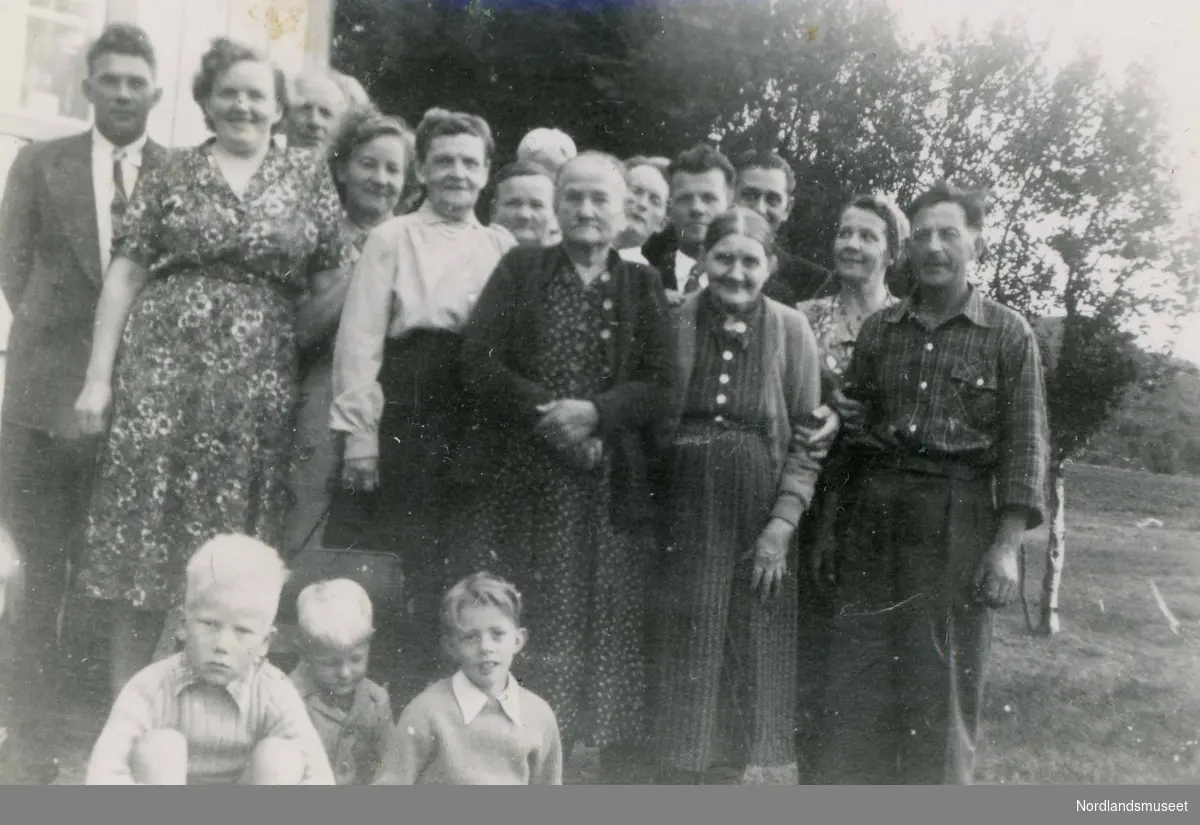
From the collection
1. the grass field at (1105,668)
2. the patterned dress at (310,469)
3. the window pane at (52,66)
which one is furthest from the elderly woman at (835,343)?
the window pane at (52,66)

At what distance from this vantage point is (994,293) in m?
4.30

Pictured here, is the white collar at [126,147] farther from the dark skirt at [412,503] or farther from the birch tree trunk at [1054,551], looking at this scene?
the birch tree trunk at [1054,551]

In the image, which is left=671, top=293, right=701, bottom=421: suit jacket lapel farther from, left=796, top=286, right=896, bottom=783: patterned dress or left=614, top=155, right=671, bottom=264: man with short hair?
left=796, top=286, right=896, bottom=783: patterned dress

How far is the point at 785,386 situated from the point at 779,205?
62 cm

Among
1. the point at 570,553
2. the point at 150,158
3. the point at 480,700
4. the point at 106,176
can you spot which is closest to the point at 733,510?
the point at 570,553

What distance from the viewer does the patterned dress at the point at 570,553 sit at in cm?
408

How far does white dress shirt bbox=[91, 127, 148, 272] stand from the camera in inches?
164

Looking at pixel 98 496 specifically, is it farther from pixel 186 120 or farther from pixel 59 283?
pixel 186 120

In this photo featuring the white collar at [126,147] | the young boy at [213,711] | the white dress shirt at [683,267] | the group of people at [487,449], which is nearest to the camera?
the young boy at [213,711]

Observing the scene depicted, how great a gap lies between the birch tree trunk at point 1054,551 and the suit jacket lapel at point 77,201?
3.24m

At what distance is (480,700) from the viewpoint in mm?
4062

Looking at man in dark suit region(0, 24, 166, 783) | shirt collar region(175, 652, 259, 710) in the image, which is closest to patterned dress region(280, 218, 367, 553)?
shirt collar region(175, 652, 259, 710)

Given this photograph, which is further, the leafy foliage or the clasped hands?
the leafy foliage

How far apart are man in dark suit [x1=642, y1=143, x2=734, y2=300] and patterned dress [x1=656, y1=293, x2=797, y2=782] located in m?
0.17
